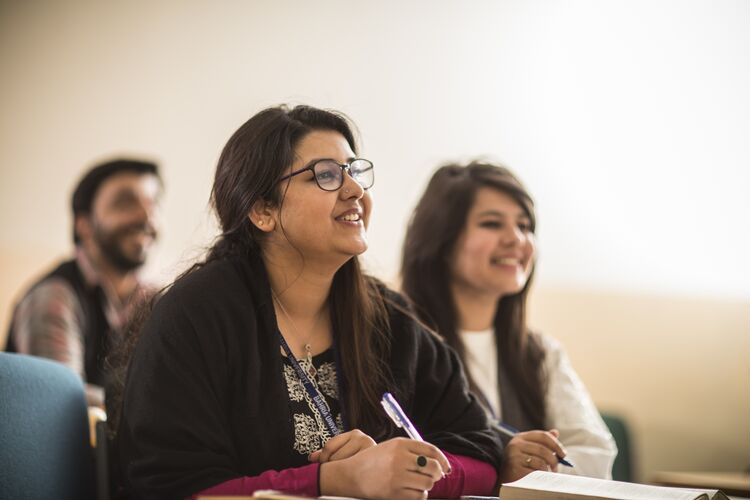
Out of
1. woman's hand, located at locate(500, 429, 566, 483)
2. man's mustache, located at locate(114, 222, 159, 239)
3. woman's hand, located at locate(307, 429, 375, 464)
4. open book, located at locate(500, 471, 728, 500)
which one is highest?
man's mustache, located at locate(114, 222, 159, 239)

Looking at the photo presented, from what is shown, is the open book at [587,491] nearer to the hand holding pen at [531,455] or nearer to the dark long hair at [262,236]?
the hand holding pen at [531,455]

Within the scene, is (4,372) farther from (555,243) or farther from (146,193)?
(555,243)

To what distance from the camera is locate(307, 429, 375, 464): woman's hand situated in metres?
1.46

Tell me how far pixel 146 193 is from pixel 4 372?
2.21m

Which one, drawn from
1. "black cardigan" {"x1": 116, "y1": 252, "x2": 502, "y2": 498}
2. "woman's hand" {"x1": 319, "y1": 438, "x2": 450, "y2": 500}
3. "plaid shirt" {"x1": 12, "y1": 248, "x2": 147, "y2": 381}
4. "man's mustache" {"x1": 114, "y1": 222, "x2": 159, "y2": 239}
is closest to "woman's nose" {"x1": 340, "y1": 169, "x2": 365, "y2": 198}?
"black cardigan" {"x1": 116, "y1": 252, "x2": 502, "y2": 498}

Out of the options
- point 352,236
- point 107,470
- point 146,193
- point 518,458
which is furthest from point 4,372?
point 146,193

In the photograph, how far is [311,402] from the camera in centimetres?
166

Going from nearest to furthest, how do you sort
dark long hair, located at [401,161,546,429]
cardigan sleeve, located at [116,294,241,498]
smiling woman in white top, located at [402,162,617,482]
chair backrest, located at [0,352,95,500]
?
cardigan sleeve, located at [116,294,241,498], chair backrest, located at [0,352,95,500], smiling woman in white top, located at [402,162,617,482], dark long hair, located at [401,161,546,429]

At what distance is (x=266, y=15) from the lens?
4.48 m

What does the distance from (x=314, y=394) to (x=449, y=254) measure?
3.24 ft

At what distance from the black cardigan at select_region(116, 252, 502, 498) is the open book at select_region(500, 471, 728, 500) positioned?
34 cm

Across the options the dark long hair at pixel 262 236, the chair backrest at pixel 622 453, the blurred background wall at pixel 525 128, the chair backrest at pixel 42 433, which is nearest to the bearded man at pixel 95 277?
the blurred background wall at pixel 525 128

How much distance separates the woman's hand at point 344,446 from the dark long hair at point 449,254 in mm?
973

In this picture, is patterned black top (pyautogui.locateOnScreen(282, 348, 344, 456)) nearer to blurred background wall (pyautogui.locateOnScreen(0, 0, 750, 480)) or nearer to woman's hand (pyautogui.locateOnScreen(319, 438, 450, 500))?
woman's hand (pyautogui.locateOnScreen(319, 438, 450, 500))
